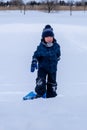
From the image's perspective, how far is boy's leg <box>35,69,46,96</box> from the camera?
6.60 metres

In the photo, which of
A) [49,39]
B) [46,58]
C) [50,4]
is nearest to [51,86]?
[46,58]

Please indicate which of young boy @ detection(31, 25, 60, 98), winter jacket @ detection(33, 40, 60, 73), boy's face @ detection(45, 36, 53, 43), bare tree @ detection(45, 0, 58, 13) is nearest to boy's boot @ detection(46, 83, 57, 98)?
young boy @ detection(31, 25, 60, 98)

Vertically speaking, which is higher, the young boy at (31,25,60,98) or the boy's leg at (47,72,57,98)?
the young boy at (31,25,60,98)

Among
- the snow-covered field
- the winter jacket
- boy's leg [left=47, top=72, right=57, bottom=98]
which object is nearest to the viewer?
the snow-covered field

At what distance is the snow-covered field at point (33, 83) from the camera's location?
184 inches

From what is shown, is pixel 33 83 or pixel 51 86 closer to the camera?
pixel 51 86

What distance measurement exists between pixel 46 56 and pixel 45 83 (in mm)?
509

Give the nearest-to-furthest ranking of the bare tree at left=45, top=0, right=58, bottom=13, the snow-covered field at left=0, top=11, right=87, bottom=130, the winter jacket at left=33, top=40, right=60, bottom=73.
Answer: the snow-covered field at left=0, top=11, right=87, bottom=130, the winter jacket at left=33, top=40, right=60, bottom=73, the bare tree at left=45, top=0, right=58, bottom=13

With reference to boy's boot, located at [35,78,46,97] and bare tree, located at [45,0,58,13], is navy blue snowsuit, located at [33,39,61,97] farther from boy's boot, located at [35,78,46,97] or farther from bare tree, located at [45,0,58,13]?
bare tree, located at [45,0,58,13]

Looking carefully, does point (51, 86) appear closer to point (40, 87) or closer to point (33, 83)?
point (40, 87)

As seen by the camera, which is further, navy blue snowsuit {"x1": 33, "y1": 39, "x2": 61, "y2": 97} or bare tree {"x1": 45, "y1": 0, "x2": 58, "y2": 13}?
bare tree {"x1": 45, "y1": 0, "x2": 58, "y2": 13}

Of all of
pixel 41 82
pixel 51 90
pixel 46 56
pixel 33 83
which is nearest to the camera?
pixel 46 56

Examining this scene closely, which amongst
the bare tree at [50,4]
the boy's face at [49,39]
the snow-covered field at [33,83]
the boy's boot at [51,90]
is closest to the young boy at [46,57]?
the boy's face at [49,39]

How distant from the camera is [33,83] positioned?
924cm
